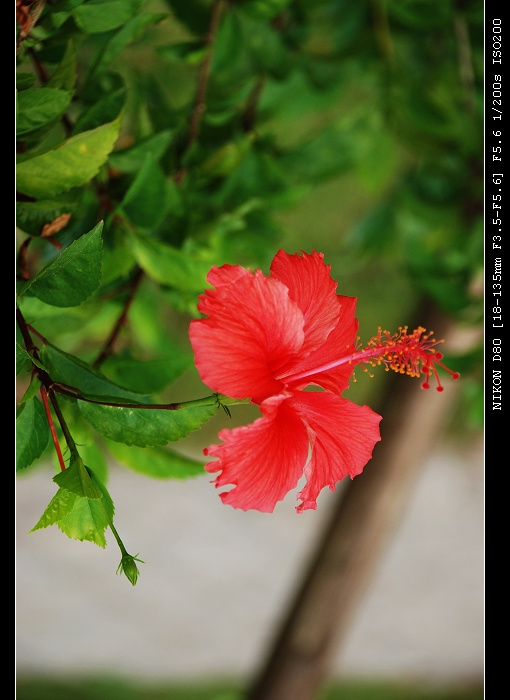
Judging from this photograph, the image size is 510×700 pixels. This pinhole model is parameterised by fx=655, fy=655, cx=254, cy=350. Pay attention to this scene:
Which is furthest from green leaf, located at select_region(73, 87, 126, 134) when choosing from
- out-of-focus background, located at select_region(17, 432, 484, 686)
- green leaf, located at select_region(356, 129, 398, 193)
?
out-of-focus background, located at select_region(17, 432, 484, 686)

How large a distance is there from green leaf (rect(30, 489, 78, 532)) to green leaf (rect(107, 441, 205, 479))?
110 mm

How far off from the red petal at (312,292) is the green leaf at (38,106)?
136mm

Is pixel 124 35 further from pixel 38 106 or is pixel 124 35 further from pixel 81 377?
pixel 81 377

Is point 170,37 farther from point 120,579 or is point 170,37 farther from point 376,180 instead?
point 120,579

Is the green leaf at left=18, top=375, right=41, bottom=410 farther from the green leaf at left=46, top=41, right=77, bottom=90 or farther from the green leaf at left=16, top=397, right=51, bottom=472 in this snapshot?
the green leaf at left=46, top=41, right=77, bottom=90

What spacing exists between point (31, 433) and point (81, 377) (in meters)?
0.03

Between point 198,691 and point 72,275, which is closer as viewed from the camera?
point 72,275

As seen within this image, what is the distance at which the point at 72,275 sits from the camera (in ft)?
0.96

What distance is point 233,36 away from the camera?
1.75 feet

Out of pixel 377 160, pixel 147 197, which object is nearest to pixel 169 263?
pixel 147 197

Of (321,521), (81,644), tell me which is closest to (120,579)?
(81,644)

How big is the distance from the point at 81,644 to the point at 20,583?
0.18 meters

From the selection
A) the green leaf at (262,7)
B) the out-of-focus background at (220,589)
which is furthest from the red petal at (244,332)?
the out-of-focus background at (220,589)

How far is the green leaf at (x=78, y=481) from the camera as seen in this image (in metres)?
0.27
